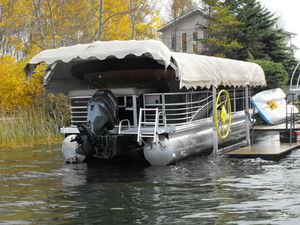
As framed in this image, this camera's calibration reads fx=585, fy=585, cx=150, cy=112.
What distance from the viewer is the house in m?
51.2

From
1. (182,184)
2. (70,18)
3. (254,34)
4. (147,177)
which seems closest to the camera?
(182,184)

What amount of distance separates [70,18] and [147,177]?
2293 cm

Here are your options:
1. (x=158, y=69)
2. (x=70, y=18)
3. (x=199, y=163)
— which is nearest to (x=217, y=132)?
(x=199, y=163)

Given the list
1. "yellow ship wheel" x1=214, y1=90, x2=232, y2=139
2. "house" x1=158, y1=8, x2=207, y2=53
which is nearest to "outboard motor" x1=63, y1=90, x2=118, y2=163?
"yellow ship wheel" x1=214, y1=90, x2=232, y2=139

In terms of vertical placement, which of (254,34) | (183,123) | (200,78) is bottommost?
(183,123)

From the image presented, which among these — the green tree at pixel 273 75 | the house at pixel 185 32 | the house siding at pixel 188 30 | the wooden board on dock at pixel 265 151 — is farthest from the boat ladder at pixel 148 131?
the house siding at pixel 188 30

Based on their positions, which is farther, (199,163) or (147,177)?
(199,163)

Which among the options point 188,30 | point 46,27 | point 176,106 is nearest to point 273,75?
point 46,27

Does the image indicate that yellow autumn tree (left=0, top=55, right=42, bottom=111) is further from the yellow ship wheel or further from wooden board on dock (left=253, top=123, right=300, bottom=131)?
wooden board on dock (left=253, top=123, right=300, bottom=131)

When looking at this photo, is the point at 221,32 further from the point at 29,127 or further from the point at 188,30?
the point at 29,127

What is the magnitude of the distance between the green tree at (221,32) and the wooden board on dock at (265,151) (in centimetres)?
2244

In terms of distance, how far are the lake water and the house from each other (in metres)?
36.5

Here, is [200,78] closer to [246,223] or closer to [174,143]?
[174,143]

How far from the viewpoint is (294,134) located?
1784cm
